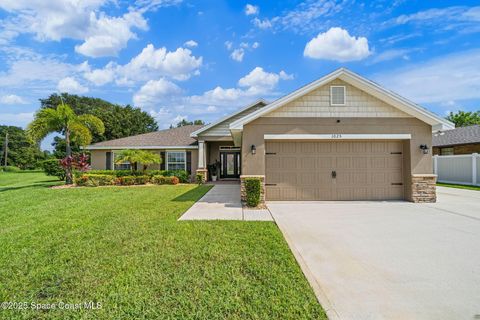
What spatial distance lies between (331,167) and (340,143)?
990mm

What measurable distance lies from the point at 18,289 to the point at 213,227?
11.3 ft

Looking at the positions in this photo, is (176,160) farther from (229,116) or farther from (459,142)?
(459,142)

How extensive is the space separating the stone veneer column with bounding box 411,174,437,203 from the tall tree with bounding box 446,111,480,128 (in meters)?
43.9

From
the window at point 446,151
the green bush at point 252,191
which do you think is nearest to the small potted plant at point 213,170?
the green bush at point 252,191

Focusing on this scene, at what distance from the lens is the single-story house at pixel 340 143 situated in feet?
28.9

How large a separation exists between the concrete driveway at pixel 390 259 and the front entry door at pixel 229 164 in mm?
12188

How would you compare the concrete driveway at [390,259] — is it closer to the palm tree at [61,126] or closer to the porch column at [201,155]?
the porch column at [201,155]

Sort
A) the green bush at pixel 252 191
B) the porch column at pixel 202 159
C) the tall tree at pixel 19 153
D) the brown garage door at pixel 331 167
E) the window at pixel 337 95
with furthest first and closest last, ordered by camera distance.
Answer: the tall tree at pixel 19 153 → the porch column at pixel 202 159 → the brown garage door at pixel 331 167 → the window at pixel 337 95 → the green bush at pixel 252 191

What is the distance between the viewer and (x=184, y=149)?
18.3 m

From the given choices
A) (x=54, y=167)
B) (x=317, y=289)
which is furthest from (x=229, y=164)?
(x=317, y=289)

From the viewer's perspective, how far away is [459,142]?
17.7 metres

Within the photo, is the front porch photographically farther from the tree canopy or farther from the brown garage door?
the tree canopy

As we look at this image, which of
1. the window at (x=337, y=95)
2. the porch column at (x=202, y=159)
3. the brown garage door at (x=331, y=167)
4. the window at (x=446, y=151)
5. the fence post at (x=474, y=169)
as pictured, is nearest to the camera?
the window at (x=337, y=95)

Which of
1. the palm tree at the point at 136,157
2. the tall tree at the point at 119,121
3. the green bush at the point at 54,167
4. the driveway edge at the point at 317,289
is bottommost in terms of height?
the driveway edge at the point at 317,289
